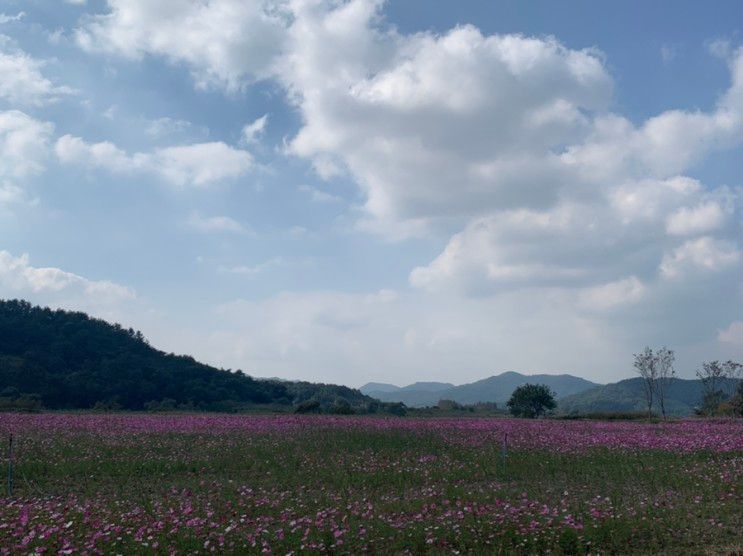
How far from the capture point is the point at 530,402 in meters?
58.7

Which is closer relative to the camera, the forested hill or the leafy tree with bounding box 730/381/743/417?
the leafy tree with bounding box 730/381/743/417

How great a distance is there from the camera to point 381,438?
873 inches

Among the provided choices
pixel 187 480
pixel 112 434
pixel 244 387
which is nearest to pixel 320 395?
pixel 244 387

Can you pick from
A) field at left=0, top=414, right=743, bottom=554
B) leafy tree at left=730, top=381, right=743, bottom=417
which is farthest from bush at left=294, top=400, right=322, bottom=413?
leafy tree at left=730, top=381, right=743, bottom=417

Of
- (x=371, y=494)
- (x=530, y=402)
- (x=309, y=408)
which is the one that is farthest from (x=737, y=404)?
(x=371, y=494)

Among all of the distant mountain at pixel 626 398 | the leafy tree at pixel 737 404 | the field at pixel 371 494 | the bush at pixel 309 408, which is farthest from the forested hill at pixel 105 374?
the distant mountain at pixel 626 398

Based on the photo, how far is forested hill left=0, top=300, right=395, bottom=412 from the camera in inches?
2379

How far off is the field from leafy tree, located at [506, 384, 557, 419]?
118ft

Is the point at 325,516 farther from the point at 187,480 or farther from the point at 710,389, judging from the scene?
the point at 710,389

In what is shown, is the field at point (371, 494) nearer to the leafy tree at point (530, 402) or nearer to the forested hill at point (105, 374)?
the forested hill at point (105, 374)

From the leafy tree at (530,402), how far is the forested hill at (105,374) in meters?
13.7

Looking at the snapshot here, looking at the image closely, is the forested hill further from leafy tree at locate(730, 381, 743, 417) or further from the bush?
leafy tree at locate(730, 381, 743, 417)

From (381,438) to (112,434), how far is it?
33.0ft

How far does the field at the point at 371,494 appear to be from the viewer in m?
8.87
